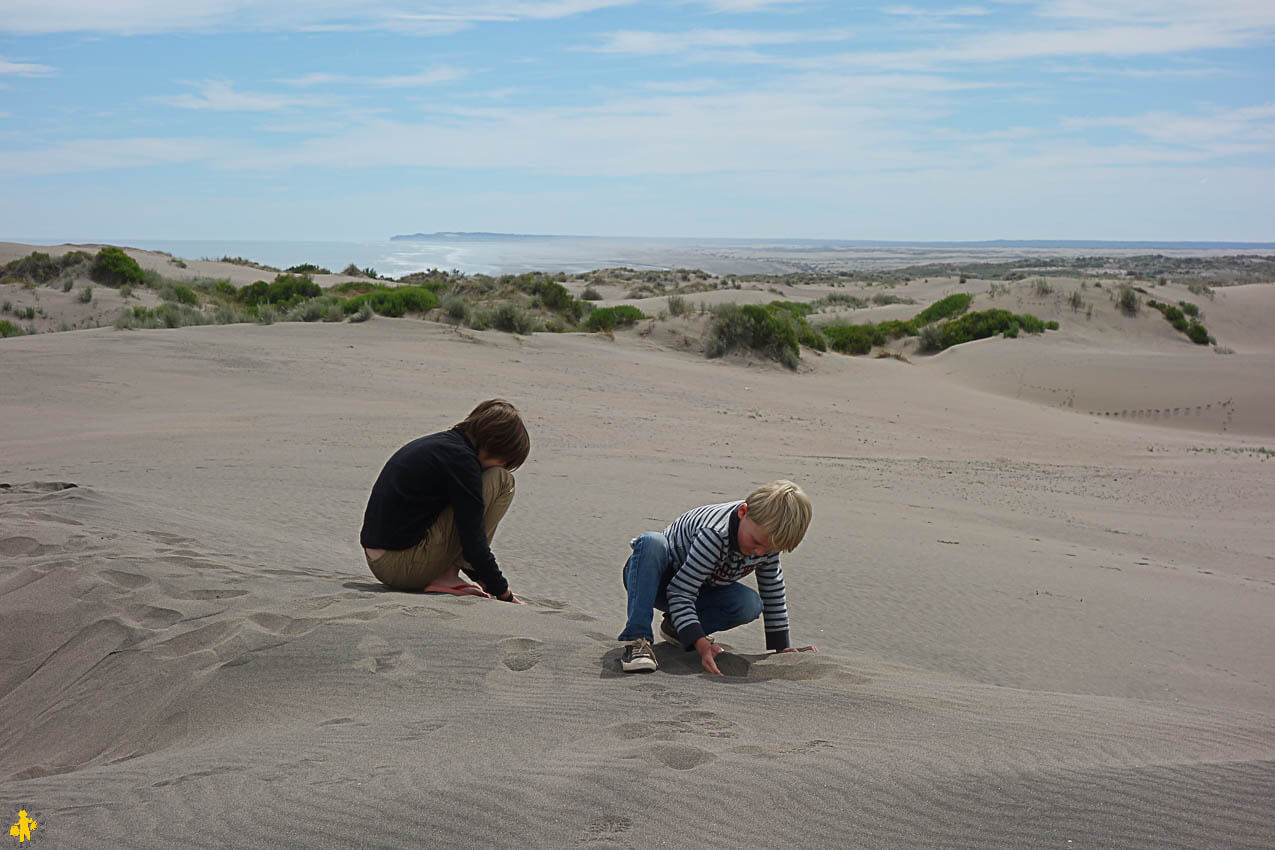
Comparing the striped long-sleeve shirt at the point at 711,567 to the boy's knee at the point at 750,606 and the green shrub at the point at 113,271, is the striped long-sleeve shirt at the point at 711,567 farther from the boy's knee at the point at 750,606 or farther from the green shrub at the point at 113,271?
the green shrub at the point at 113,271

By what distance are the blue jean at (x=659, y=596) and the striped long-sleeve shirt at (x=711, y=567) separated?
0.18 ft

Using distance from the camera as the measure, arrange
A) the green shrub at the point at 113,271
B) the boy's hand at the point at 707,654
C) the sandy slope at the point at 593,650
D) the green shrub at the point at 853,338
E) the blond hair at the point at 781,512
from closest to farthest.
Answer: the sandy slope at the point at 593,650 < the blond hair at the point at 781,512 < the boy's hand at the point at 707,654 < the green shrub at the point at 853,338 < the green shrub at the point at 113,271

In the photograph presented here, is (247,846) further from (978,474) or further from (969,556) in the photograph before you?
(978,474)

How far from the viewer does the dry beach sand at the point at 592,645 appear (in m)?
2.79

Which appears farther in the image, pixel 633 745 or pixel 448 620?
pixel 448 620

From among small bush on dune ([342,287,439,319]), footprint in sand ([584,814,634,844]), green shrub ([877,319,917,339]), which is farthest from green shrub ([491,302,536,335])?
footprint in sand ([584,814,634,844])

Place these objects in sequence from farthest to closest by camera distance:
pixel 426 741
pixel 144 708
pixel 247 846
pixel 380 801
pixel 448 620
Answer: pixel 448 620
pixel 144 708
pixel 426 741
pixel 380 801
pixel 247 846

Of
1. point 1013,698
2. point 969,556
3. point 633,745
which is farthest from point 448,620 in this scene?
point 969,556

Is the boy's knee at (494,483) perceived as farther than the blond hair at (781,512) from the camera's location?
Yes

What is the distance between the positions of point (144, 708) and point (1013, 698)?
3.42 metres

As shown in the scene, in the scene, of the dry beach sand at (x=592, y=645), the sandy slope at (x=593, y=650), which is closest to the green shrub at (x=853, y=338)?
the dry beach sand at (x=592, y=645)

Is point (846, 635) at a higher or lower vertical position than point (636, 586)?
lower

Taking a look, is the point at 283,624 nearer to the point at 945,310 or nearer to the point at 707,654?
the point at 707,654

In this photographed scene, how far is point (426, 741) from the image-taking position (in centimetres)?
332
